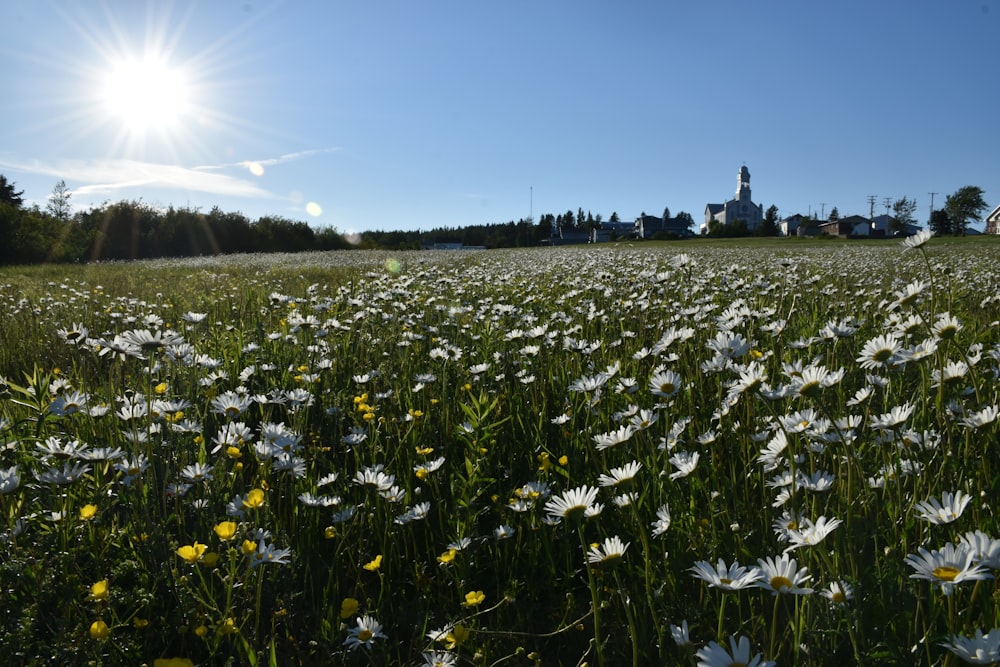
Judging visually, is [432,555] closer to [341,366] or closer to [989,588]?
[989,588]

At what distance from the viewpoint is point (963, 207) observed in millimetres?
70188

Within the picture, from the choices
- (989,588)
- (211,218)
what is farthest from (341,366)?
(211,218)

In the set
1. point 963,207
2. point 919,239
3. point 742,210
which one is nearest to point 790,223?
point 742,210

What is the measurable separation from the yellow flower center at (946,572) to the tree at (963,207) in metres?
84.8

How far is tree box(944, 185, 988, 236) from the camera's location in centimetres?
6956

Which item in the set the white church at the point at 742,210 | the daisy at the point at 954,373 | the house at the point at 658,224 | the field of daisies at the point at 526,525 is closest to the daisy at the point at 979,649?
the field of daisies at the point at 526,525

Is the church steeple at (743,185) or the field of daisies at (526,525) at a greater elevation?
the church steeple at (743,185)

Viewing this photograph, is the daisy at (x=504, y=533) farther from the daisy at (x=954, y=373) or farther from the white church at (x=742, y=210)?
the white church at (x=742, y=210)

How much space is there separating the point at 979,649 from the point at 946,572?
199 millimetres

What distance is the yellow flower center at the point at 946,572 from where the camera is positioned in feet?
3.61

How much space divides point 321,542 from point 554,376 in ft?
5.65

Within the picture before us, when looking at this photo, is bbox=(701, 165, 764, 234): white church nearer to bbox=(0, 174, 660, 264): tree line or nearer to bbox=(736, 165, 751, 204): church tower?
bbox=(736, 165, 751, 204): church tower

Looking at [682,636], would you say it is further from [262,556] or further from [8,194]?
[8,194]

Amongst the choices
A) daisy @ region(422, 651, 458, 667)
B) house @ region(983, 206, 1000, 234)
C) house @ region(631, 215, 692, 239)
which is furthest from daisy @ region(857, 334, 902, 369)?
house @ region(631, 215, 692, 239)
